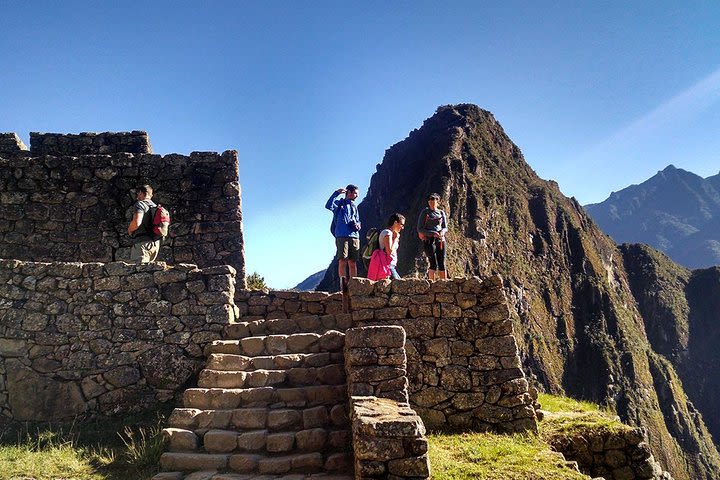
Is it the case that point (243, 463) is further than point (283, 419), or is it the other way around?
point (283, 419)

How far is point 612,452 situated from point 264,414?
4745 mm

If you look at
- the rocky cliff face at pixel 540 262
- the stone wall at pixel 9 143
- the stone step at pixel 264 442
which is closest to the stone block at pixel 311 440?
the stone step at pixel 264 442

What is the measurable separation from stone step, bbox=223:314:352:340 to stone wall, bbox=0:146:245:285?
1.68 m

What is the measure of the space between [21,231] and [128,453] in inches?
209

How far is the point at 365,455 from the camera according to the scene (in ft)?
13.4

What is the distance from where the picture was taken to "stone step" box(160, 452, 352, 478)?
15.9 ft

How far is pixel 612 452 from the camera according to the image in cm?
623

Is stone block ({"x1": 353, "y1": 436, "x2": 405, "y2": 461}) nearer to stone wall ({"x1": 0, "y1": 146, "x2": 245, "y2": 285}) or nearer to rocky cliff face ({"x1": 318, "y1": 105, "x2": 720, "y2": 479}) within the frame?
stone wall ({"x1": 0, "y1": 146, "x2": 245, "y2": 285})

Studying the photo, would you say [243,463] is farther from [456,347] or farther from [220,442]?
[456,347]

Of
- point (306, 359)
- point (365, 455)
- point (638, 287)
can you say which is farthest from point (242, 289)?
point (638, 287)

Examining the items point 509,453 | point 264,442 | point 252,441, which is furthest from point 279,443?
point 509,453

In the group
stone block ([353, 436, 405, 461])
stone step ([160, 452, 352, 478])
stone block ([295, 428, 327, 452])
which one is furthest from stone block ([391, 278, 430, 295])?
stone block ([353, 436, 405, 461])

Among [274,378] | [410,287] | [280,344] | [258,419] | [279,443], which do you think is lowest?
[279,443]

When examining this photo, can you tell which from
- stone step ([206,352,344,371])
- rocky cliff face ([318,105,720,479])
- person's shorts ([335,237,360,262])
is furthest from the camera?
rocky cliff face ([318,105,720,479])
